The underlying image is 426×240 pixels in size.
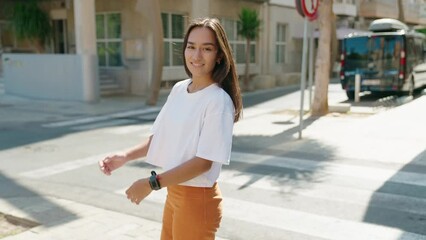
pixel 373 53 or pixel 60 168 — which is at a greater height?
pixel 373 53

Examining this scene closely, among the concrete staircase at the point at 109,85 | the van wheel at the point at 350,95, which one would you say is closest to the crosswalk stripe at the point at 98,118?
the concrete staircase at the point at 109,85

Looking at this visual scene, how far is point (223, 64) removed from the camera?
2.28 metres

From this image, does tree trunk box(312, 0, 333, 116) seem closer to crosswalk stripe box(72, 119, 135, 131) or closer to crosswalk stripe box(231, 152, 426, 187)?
crosswalk stripe box(72, 119, 135, 131)

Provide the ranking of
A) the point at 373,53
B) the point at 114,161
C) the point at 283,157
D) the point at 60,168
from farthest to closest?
the point at 373,53 → the point at 283,157 → the point at 60,168 → the point at 114,161

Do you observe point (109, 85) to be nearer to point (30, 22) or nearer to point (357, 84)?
point (30, 22)

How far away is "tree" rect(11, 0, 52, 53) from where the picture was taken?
18.9 meters

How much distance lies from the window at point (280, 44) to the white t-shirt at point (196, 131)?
22652mm

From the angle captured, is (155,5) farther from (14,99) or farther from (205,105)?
(205,105)

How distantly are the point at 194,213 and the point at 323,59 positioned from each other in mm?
9585

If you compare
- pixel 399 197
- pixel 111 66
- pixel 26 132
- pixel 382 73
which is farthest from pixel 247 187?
pixel 111 66

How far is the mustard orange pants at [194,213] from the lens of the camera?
7.27 ft

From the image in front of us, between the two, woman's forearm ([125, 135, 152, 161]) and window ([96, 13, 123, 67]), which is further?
window ([96, 13, 123, 67])

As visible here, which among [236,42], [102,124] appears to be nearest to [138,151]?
[102,124]

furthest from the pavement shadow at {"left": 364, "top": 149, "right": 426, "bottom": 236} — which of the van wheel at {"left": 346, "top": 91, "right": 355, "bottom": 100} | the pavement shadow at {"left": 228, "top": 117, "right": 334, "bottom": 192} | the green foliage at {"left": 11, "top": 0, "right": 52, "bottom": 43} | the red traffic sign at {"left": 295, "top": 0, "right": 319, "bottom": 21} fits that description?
the green foliage at {"left": 11, "top": 0, "right": 52, "bottom": 43}
